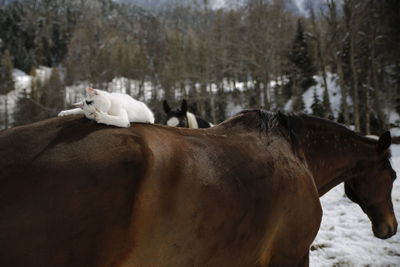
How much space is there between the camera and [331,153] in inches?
106

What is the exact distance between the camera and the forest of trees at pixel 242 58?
1733cm

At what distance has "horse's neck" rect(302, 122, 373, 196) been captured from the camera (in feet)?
8.54

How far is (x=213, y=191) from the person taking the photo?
1597mm

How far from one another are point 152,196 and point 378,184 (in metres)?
2.34

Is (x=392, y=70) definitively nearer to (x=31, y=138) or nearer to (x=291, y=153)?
(x=291, y=153)

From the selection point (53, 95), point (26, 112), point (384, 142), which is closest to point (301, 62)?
point (53, 95)

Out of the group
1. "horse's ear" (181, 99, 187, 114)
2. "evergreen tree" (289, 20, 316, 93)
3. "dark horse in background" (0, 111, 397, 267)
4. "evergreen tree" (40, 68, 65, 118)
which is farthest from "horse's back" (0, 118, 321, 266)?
"evergreen tree" (40, 68, 65, 118)

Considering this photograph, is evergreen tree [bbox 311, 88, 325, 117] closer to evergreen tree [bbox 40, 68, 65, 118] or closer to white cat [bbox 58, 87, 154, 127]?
evergreen tree [bbox 40, 68, 65, 118]

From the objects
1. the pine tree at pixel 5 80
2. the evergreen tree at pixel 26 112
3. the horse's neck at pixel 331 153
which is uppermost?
the pine tree at pixel 5 80

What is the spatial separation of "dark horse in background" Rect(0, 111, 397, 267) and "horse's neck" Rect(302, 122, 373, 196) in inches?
15.5

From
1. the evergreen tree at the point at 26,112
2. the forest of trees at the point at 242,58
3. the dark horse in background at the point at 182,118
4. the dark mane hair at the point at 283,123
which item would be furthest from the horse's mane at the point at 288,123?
the evergreen tree at the point at 26,112

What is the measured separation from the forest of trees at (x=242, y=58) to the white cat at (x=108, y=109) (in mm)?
10640

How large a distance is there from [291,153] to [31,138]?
1.72 metres

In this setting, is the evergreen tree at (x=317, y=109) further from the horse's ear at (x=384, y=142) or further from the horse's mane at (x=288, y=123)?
the horse's mane at (x=288, y=123)
